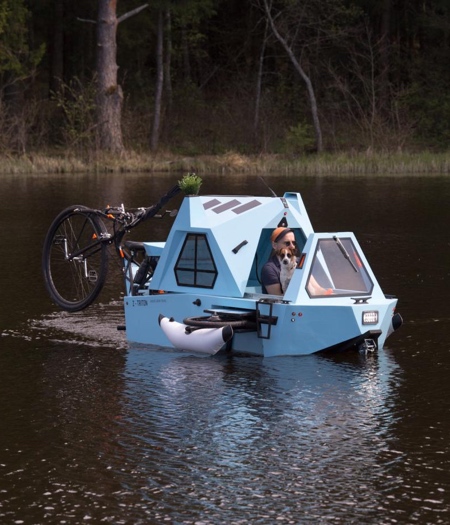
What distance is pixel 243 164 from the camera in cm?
4425

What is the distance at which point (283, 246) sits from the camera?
12.6 meters

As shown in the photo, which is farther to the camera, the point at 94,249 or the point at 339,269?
the point at 94,249

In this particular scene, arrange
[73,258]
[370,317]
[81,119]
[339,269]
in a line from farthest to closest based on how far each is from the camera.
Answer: [81,119]
[73,258]
[339,269]
[370,317]

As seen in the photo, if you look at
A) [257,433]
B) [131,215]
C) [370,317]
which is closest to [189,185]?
[131,215]

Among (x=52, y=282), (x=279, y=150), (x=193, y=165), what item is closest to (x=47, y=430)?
(x=52, y=282)

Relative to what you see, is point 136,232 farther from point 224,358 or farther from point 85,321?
point 224,358

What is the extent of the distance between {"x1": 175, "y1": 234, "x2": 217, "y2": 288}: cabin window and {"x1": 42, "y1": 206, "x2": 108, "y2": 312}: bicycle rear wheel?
94 centimetres

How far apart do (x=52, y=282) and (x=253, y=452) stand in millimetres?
5765

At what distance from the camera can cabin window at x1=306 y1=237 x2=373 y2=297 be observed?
40.4ft

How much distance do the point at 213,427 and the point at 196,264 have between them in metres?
3.17

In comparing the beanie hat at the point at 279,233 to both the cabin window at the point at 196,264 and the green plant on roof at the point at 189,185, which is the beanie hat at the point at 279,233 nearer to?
the cabin window at the point at 196,264

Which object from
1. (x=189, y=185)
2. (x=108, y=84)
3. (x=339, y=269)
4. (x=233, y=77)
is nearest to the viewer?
(x=339, y=269)

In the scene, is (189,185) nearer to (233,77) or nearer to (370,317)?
(370,317)

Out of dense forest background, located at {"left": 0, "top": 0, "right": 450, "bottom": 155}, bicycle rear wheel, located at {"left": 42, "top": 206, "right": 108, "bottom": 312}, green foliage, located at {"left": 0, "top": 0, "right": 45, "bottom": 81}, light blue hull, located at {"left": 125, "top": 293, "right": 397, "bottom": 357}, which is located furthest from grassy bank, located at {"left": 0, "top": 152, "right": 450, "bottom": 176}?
light blue hull, located at {"left": 125, "top": 293, "right": 397, "bottom": 357}
